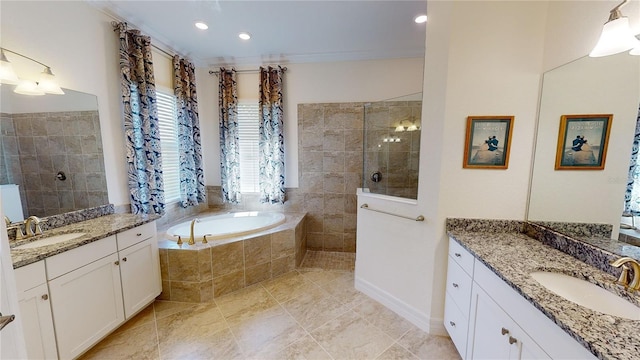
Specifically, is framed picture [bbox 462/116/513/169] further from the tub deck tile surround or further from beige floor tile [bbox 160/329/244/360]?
beige floor tile [bbox 160/329/244/360]

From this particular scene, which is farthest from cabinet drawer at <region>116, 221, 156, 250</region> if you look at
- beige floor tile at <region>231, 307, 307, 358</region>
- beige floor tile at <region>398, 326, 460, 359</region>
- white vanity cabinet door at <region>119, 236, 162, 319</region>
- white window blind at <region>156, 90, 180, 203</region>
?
beige floor tile at <region>398, 326, 460, 359</region>

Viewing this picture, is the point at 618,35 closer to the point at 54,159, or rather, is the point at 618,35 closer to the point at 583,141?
the point at 583,141

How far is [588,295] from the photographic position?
3.48ft

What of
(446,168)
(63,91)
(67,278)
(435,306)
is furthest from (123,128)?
(435,306)

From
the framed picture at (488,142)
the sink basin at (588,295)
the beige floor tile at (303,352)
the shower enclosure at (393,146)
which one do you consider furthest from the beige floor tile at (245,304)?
the framed picture at (488,142)

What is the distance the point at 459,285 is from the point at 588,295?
Answer: 0.60 metres

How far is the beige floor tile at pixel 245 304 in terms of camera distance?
2018 mm

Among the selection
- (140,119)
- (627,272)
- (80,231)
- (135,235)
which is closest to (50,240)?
(80,231)

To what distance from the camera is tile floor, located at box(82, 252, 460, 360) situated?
64.6 inches

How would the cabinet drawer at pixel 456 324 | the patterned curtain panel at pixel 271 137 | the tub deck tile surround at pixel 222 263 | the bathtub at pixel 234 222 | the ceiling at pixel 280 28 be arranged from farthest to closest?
the patterned curtain panel at pixel 271 137 → the bathtub at pixel 234 222 → the tub deck tile surround at pixel 222 263 → the ceiling at pixel 280 28 → the cabinet drawer at pixel 456 324

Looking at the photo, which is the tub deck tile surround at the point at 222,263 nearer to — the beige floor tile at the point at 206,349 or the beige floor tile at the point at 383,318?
the beige floor tile at the point at 206,349

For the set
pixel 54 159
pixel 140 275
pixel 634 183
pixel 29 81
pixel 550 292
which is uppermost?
pixel 29 81

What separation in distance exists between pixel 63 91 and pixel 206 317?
2.20 meters

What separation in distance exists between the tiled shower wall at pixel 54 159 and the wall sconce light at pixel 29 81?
0.16 metres
